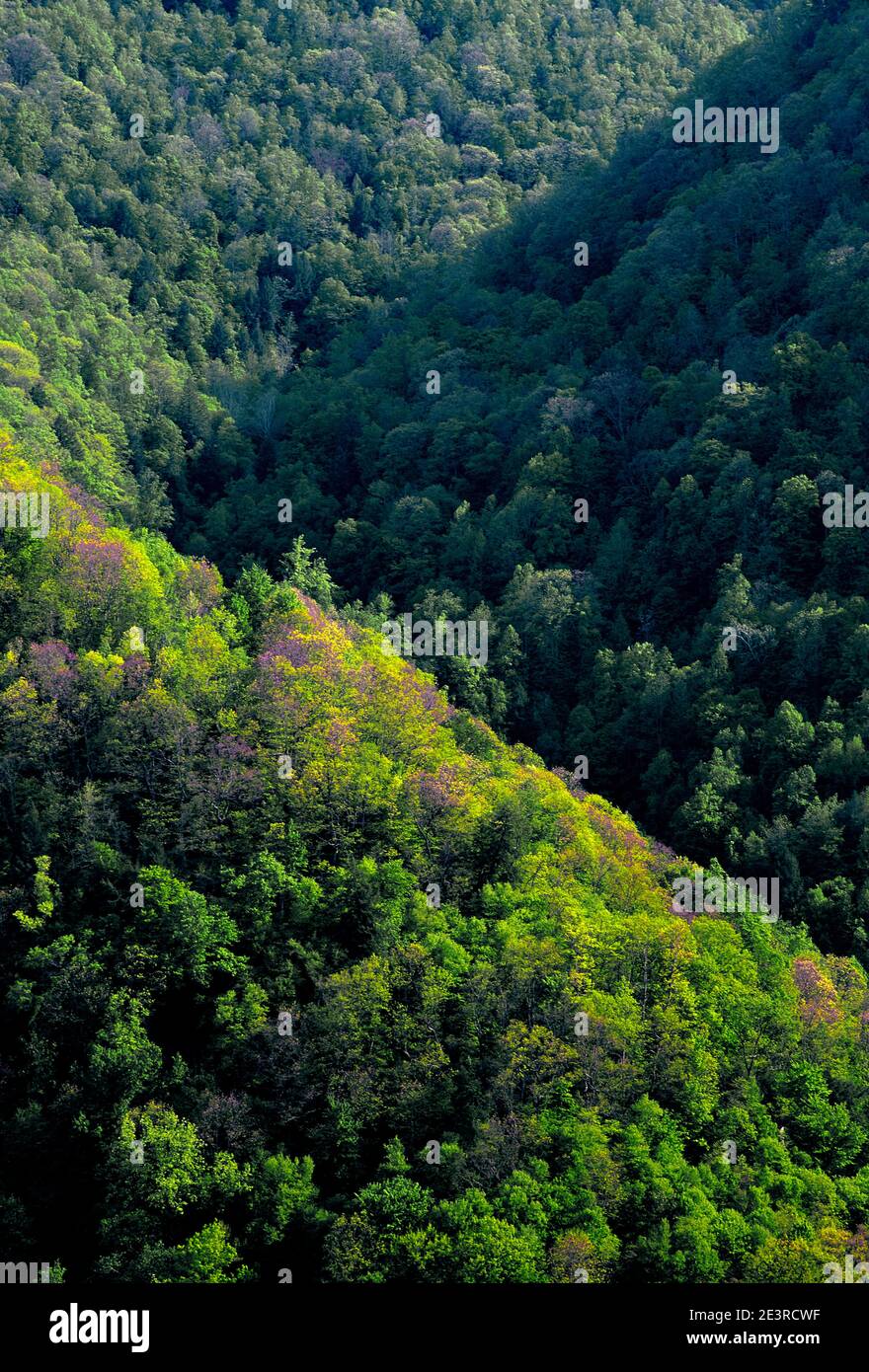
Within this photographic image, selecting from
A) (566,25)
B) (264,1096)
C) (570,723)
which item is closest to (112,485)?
(570,723)

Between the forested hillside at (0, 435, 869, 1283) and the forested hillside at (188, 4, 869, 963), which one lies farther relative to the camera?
the forested hillside at (188, 4, 869, 963)

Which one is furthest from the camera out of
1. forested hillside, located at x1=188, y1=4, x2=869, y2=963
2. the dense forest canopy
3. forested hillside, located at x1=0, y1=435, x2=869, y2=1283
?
forested hillside, located at x1=188, y1=4, x2=869, y2=963

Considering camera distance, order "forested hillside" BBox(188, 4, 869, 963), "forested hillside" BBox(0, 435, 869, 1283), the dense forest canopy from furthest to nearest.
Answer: "forested hillside" BBox(188, 4, 869, 963), the dense forest canopy, "forested hillside" BBox(0, 435, 869, 1283)

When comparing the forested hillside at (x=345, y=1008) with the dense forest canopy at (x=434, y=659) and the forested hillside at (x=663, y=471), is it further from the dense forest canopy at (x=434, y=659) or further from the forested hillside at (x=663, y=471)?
the forested hillside at (x=663, y=471)

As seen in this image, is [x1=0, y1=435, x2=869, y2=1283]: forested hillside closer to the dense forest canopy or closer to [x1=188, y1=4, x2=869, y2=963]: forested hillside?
the dense forest canopy

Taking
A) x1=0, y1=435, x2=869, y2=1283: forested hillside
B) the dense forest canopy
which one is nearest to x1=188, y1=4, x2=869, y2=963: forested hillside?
the dense forest canopy

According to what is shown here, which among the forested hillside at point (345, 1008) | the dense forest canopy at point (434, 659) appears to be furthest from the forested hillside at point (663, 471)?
the forested hillside at point (345, 1008)

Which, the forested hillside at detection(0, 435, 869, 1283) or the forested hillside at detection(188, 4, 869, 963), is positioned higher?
the forested hillside at detection(188, 4, 869, 963)
